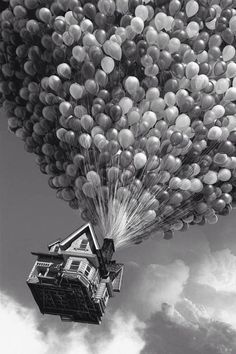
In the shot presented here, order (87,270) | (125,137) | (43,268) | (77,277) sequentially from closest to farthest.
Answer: (77,277) < (125,137) < (87,270) < (43,268)

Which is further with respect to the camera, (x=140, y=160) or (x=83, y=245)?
(x=83, y=245)

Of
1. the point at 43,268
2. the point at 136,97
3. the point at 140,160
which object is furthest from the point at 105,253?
the point at 136,97

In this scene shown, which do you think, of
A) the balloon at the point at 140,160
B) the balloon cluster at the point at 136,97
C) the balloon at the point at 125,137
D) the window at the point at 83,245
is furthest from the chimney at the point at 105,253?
the balloon at the point at 125,137

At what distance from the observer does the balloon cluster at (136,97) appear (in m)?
9.96

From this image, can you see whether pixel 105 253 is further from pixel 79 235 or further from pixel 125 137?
pixel 125 137

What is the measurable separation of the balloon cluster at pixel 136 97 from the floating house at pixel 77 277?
0.41 metres

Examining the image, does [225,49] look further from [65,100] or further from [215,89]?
[65,100]

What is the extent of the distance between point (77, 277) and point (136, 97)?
→ 10.8 feet

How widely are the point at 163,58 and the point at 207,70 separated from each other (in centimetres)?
83

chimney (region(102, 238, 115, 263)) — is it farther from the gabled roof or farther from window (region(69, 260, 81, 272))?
window (region(69, 260, 81, 272))

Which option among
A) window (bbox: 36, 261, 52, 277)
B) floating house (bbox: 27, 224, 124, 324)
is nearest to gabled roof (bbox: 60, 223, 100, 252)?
floating house (bbox: 27, 224, 124, 324)

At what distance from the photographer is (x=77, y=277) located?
958 cm

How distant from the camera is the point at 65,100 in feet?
34.5

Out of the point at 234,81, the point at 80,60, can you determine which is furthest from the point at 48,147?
the point at 234,81
